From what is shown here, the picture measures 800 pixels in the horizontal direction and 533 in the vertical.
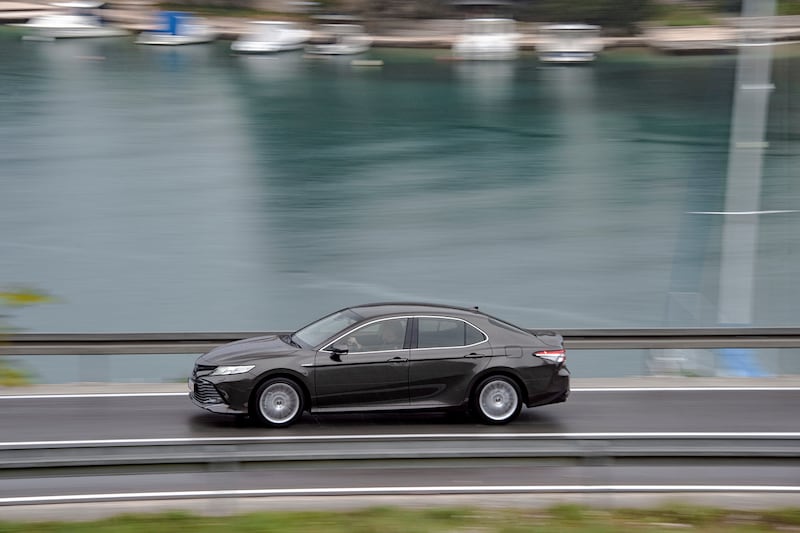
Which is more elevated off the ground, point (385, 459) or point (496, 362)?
point (496, 362)

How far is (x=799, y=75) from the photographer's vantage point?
71.9m

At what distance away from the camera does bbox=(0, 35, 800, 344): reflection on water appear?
32406mm

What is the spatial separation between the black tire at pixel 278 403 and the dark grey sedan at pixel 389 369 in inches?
0.4

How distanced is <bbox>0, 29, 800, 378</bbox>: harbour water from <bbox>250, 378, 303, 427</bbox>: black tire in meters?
12.0

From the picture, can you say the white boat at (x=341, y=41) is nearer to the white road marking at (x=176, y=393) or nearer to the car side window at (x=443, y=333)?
the white road marking at (x=176, y=393)

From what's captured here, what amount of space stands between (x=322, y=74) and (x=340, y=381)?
64651mm

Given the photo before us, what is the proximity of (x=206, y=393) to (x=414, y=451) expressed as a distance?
3.54m

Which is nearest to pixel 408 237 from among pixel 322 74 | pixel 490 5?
pixel 322 74

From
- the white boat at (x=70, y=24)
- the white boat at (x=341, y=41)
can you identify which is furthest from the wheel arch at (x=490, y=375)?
the white boat at (x=70, y=24)

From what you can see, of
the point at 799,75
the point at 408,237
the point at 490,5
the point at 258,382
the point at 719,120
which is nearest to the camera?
the point at 258,382

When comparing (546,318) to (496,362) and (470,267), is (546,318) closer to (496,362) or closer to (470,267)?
(470,267)

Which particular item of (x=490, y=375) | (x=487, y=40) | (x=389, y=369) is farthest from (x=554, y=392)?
(x=487, y=40)

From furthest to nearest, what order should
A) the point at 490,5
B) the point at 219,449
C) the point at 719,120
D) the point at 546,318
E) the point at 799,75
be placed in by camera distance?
the point at 490,5 < the point at 799,75 < the point at 719,120 < the point at 546,318 < the point at 219,449

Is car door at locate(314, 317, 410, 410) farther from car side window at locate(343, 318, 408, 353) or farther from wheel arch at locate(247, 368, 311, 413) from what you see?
wheel arch at locate(247, 368, 311, 413)
